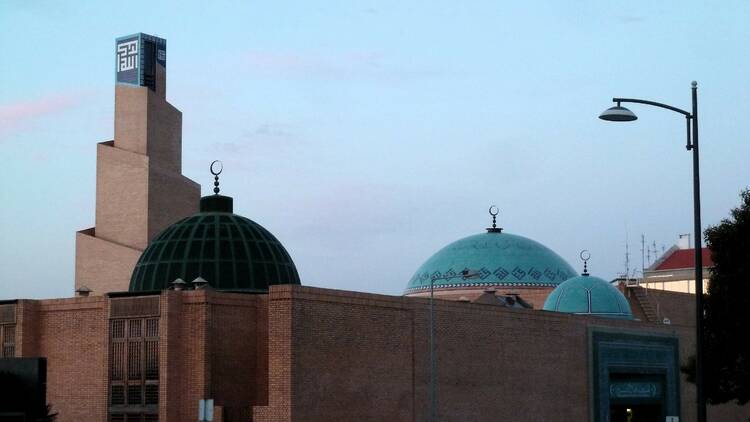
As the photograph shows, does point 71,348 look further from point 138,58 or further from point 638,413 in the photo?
point 138,58

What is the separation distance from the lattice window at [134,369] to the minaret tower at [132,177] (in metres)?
23.0

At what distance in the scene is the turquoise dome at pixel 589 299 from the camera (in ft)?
160

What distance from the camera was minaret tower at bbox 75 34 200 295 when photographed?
2256 inches

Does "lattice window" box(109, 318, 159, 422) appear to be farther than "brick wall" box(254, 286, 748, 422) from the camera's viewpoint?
Yes

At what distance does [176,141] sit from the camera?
60.2m

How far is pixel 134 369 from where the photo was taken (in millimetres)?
33406

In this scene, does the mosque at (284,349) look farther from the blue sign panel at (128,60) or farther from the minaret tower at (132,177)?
the blue sign panel at (128,60)

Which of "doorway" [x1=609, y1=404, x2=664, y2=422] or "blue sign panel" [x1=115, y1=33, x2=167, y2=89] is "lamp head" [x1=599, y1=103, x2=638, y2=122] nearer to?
"doorway" [x1=609, y1=404, x2=664, y2=422]

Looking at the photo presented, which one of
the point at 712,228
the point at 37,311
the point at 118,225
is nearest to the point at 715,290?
the point at 712,228

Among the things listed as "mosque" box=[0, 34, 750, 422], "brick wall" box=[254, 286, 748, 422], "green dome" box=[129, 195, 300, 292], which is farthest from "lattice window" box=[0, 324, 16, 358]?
"brick wall" box=[254, 286, 748, 422]

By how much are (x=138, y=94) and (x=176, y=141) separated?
3.15m

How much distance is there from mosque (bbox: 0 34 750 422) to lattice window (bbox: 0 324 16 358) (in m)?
0.05

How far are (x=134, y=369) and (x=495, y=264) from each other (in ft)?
89.0

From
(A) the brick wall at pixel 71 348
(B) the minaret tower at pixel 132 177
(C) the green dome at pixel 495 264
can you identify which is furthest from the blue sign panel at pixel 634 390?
(B) the minaret tower at pixel 132 177
